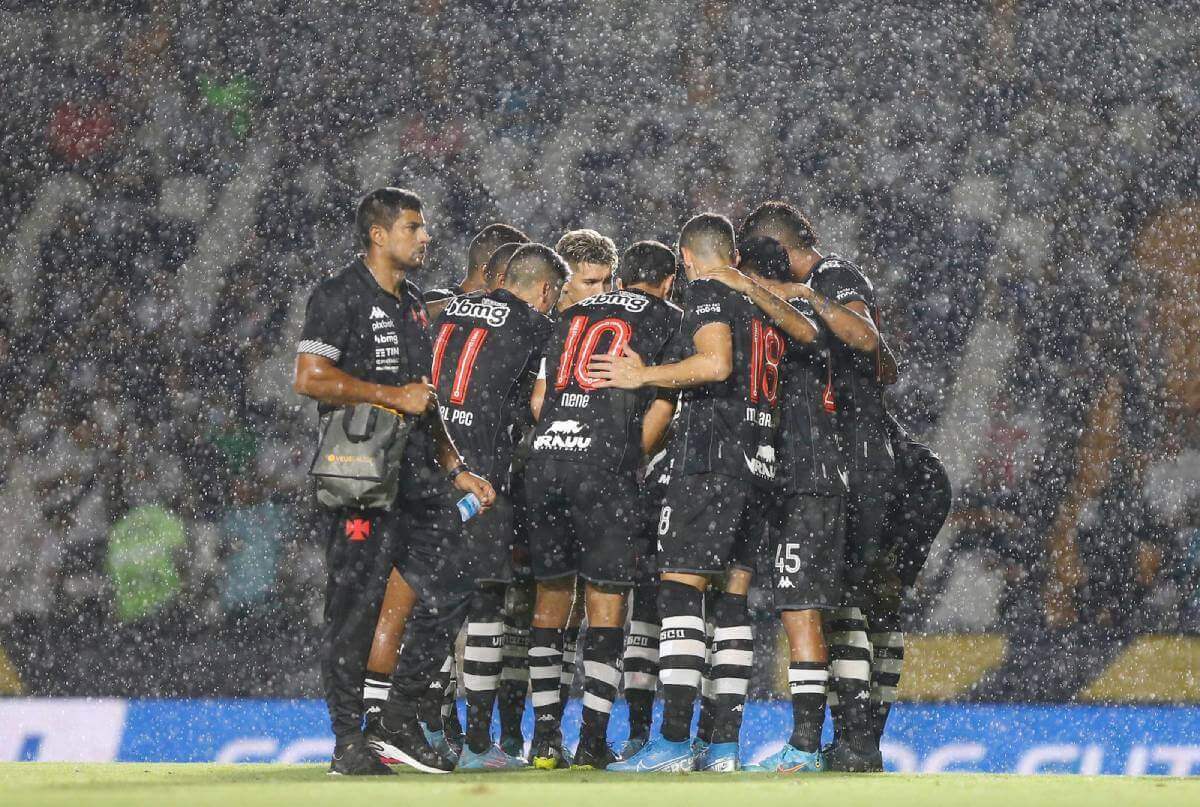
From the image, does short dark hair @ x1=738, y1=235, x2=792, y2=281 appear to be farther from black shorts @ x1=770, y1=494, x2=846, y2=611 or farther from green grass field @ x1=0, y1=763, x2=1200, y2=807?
green grass field @ x1=0, y1=763, x2=1200, y2=807

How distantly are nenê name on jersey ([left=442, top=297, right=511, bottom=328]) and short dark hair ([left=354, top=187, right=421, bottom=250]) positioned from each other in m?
0.55

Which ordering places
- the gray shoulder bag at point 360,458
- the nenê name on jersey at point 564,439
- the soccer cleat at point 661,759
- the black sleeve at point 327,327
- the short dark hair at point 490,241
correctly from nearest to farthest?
the gray shoulder bag at point 360,458, the black sleeve at point 327,327, the soccer cleat at point 661,759, the nenê name on jersey at point 564,439, the short dark hair at point 490,241

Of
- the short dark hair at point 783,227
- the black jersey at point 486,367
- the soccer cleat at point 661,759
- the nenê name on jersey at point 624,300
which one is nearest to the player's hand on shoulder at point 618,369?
the nenê name on jersey at point 624,300

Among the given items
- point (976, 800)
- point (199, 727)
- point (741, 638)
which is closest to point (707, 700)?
point (741, 638)

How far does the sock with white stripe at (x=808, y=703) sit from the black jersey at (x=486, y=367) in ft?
3.07

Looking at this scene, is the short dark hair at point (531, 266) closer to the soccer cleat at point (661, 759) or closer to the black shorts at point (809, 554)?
the black shorts at point (809, 554)

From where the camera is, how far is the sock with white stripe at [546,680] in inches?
157

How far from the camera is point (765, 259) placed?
13.5ft

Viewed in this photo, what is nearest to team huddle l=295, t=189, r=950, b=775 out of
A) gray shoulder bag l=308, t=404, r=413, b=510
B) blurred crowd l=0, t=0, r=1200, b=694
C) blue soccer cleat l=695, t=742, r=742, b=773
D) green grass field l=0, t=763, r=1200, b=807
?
blue soccer cleat l=695, t=742, r=742, b=773

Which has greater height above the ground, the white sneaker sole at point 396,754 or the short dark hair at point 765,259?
the short dark hair at point 765,259

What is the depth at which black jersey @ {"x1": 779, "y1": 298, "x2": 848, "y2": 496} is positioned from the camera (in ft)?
12.7

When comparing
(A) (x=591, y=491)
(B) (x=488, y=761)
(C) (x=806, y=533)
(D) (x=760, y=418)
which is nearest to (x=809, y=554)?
(C) (x=806, y=533)

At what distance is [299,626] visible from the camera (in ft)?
27.6

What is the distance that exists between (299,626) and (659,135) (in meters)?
4.10
